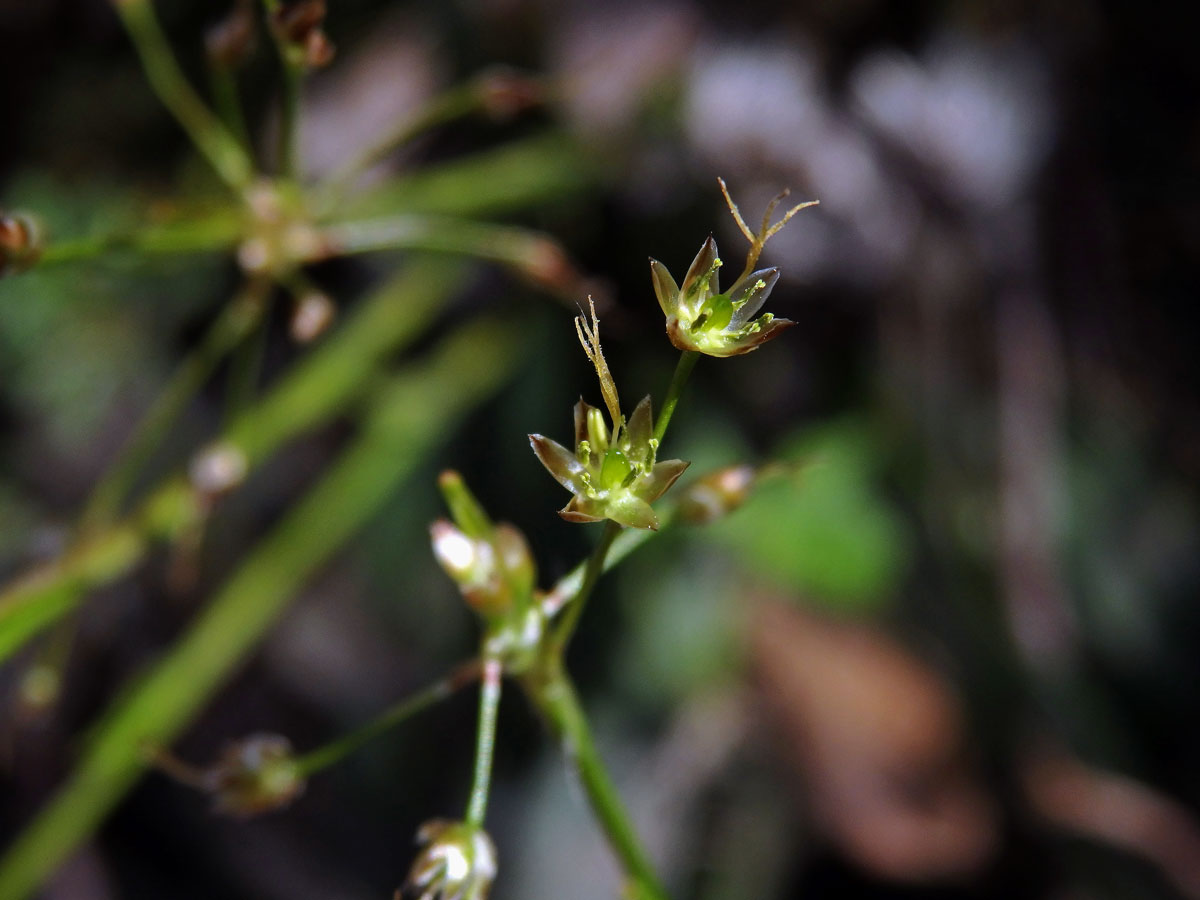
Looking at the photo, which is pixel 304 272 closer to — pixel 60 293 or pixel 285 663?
pixel 60 293

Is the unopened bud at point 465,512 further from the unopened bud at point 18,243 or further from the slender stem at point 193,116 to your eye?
the slender stem at point 193,116

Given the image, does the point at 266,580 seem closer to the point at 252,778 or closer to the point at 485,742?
the point at 252,778

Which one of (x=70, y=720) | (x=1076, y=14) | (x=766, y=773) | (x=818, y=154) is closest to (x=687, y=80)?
(x=818, y=154)

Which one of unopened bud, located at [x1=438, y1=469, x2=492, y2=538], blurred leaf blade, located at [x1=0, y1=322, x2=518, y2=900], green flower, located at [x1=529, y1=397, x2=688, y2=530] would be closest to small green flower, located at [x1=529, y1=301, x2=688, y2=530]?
green flower, located at [x1=529, y1=397, x2=688, y2=530]

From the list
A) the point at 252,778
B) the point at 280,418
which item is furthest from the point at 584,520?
the point at 280,418

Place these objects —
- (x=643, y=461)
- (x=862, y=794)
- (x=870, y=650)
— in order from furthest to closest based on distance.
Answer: (x=870, y=650)
(x=862, y=794)
(x=643, y=461)

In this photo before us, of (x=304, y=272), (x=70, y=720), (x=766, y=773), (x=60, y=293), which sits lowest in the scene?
(x=766, y=773)

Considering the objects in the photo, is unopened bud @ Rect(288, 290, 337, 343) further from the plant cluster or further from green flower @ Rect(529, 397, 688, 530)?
green flower @ Rect(529, 397, 688, 530)
